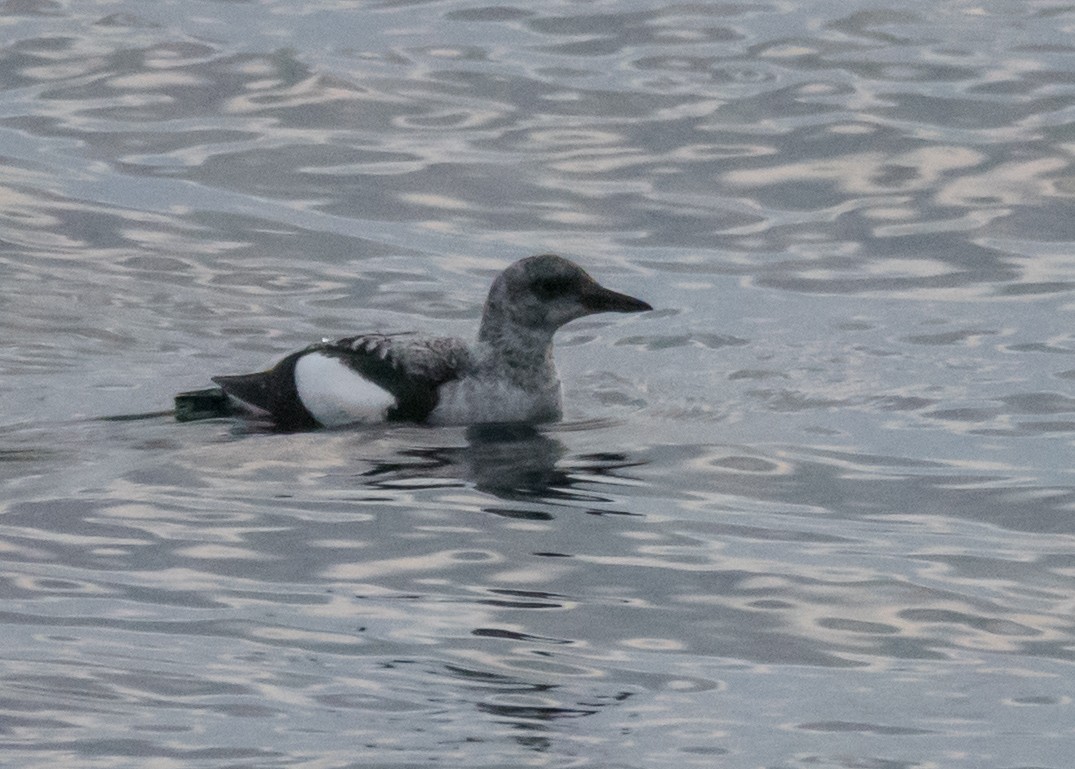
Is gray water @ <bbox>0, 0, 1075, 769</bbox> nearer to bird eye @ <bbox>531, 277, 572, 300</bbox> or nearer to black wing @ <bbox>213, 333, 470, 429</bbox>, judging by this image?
black wing @ <bbox>213, 333, 470, 429</bbox>

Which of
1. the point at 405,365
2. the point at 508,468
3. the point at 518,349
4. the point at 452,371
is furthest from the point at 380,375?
the point at 508,468

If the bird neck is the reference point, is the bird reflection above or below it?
below

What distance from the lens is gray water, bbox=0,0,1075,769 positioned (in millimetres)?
7492

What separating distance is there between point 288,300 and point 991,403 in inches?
177

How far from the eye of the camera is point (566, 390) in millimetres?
12227

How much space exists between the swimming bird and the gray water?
0.60 ft

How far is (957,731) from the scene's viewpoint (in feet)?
23.9

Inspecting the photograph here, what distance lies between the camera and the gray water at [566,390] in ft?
24.6

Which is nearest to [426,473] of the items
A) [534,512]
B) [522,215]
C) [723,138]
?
[534,512]

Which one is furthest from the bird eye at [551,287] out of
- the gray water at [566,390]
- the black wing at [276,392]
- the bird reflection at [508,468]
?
the black wing at [276,392]

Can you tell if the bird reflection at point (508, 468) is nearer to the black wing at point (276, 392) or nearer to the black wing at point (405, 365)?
the black wing at point (405, 365)

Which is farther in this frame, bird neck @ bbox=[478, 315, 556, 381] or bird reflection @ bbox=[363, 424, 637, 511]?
bird neck @ bbox=[478, 315, 556, 381]

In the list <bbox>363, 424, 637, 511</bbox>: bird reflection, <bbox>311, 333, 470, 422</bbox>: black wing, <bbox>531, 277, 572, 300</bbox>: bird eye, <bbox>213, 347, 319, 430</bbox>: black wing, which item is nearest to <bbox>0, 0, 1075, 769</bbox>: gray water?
<bbox>363, 424, 637, 511</bbox>: bird reflection

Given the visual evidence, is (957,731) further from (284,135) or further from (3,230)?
(284,135)
